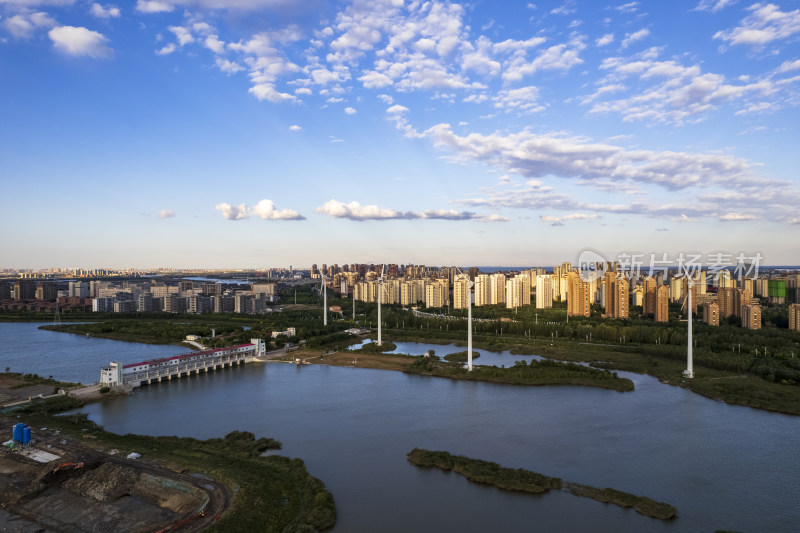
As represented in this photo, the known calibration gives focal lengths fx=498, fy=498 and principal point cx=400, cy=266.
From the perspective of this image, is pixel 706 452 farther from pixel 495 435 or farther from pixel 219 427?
pixel 219 427

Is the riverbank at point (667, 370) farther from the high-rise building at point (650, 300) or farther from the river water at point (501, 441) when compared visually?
the high-rise building at point (650, 300)

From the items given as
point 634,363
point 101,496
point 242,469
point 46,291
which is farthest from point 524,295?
point 46,291

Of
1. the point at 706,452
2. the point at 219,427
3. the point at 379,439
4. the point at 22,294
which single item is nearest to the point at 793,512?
the point at 706,452

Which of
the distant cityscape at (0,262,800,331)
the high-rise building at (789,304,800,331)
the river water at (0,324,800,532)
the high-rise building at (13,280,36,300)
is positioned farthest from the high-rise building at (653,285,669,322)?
the high-rise building at (13,280,36,300)

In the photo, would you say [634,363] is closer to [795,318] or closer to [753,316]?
[753,316]

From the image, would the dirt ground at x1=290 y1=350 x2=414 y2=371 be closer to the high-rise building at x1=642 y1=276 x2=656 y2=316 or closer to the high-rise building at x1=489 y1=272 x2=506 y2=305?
the high-rise building at x1=642 y1=276 x2=656 y2=316

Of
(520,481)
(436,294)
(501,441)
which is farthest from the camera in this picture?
(436,294)
